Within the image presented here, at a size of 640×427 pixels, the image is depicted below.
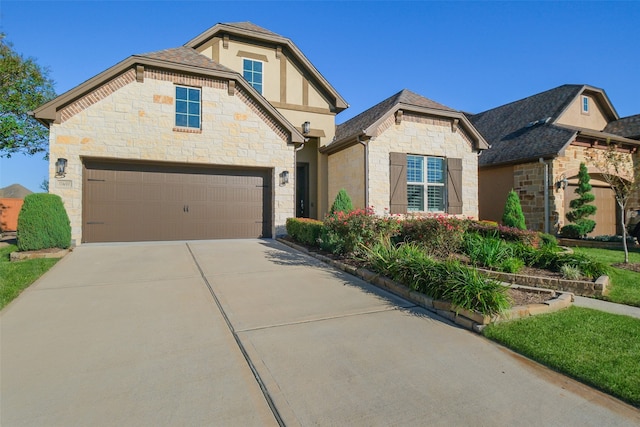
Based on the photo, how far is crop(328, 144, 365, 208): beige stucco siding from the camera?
35.9 ft

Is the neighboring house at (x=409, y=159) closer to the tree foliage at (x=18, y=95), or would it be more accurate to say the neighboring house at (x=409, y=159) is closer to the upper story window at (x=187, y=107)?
the upper story window at (x=187, y=107)

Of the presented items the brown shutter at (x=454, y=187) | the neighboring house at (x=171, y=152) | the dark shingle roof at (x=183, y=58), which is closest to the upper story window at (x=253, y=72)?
the neighboring house at (x=171, y=152)

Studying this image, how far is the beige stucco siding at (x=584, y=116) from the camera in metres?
14.6

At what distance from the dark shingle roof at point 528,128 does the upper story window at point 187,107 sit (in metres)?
12.4

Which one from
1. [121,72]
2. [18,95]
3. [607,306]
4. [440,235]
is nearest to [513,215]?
[440,235]

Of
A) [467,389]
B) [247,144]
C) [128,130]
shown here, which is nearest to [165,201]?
[128,130]

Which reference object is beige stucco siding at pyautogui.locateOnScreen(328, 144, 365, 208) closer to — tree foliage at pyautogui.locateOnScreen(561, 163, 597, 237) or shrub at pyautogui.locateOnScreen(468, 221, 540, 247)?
shrub at pyautogui.locateOnScreen(468, 221, 540, 247)

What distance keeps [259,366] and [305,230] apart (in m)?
6.21

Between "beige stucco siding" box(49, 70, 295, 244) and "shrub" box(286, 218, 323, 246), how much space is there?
675 millimetres

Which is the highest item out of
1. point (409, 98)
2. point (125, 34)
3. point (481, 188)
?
point (125, 34)

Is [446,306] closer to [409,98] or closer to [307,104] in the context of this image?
[409,98]

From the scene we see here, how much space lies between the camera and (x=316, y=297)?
4598 mm

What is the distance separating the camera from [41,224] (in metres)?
7.27

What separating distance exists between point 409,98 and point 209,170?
25.4 feet
